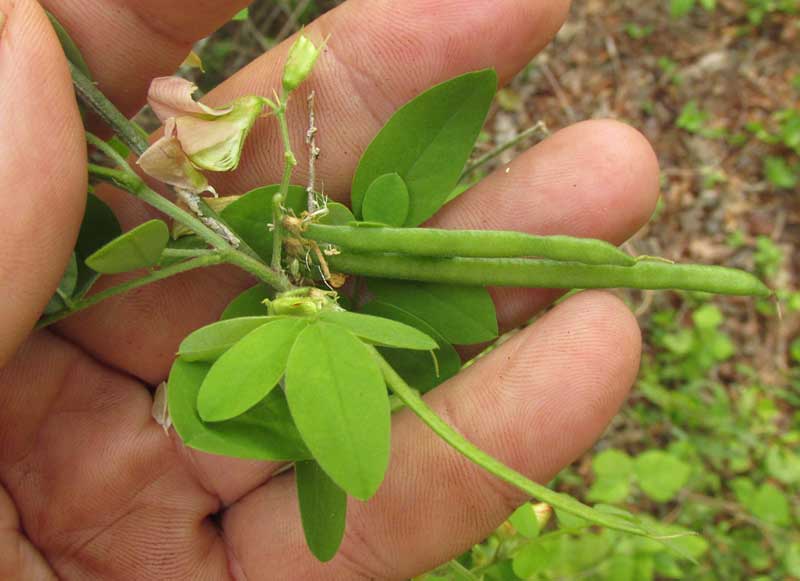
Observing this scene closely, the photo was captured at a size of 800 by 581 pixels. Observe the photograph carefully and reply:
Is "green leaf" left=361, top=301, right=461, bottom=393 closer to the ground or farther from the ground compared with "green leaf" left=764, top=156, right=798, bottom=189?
farther from the ground

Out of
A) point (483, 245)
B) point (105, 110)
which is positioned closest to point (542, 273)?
point (483, 245)

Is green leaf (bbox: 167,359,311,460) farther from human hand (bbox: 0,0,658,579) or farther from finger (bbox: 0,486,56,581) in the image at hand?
finger (bbox: 0,486,56,581)

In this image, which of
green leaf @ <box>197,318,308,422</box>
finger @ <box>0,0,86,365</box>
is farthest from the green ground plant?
finger @ <box>0,0,86,365</box>

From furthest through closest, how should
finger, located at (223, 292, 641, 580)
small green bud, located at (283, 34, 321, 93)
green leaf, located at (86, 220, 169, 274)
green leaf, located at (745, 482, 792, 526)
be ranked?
green leaf, located at (745, 482, 792, 526) < finger, located at (223, 292, 641, 580) < small green bud, located at (283, 34, 321, 93) < green leaf, located at (86, 220, 169, 274)

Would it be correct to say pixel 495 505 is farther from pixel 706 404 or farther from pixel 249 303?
pixel 706 404

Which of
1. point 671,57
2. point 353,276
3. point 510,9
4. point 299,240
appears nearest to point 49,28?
point 299,240

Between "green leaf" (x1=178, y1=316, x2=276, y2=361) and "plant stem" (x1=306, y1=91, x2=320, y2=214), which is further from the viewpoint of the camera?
"plant stem" (x1=306, y1=91, x2=320, y2=214)

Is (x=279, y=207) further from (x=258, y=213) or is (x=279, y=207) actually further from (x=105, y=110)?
(x=105, y=110)
